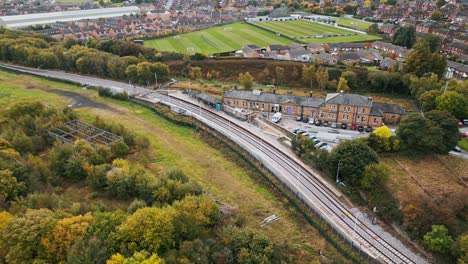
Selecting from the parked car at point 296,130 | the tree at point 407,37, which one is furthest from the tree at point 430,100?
the tree at point 407,37

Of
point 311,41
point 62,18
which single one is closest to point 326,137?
point 311,41

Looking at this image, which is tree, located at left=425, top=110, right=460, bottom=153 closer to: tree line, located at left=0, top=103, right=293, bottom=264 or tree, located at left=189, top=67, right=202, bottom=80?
tree line, located at left=0, top=103, right=293, bottom=264

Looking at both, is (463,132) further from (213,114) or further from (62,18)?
(62,18)

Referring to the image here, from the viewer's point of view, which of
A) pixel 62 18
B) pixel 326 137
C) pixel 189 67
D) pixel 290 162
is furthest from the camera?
pixel 62 18

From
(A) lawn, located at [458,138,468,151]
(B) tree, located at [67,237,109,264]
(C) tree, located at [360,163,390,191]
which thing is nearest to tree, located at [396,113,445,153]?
(A) lawn, located at [458,138,468,151]

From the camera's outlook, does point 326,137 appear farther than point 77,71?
No

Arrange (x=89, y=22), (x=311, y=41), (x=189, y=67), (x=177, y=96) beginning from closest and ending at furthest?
(x=177, y=96) → (x=189, y=67) → (x=311, y=41) → (x=89, y=22)

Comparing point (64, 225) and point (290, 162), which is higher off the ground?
point (64, 225)
